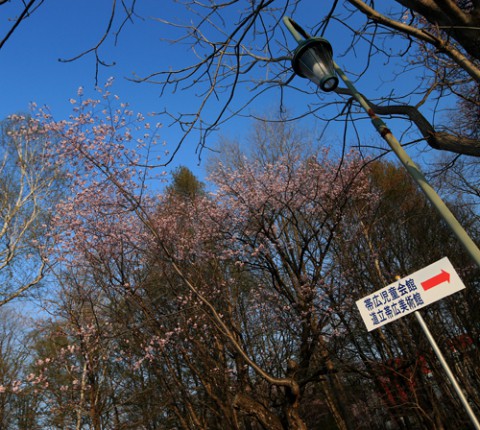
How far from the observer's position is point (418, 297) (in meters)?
2.80

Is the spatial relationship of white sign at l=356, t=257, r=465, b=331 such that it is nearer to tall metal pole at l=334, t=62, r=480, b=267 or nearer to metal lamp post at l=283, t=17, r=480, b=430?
metal lamp post at l=283, t=17, r=480, b=430

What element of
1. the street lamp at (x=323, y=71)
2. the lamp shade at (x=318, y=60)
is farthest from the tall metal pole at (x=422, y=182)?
the lamp shade at (x=318, y=60)

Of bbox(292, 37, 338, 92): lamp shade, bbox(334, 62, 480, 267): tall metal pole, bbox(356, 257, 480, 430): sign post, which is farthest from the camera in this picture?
bbox(292, 37, 338, 92): lamp shade

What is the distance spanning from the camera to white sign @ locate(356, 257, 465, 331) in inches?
104

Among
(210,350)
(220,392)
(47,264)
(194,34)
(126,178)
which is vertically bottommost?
(220,392)

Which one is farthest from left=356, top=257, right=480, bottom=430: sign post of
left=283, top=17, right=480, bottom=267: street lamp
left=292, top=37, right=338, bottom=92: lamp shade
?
left=292, top=37, right=338, bottom=92: lamp shade

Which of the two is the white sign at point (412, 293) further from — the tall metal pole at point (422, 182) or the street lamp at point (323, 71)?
the street lamp at point (323, 71)

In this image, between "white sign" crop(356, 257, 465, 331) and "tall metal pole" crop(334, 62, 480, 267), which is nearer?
"tall metal pole" crop(334, 62, 480, 267)

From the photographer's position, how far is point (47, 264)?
10148 mm

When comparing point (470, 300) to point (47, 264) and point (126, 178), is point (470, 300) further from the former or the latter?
point (47, 264)

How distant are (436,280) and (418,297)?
19 centimetres

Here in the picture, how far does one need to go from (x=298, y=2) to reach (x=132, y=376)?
11846 mm

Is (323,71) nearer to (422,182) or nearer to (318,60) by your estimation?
(318,60)

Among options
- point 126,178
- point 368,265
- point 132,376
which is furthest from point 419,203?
point 132,376
